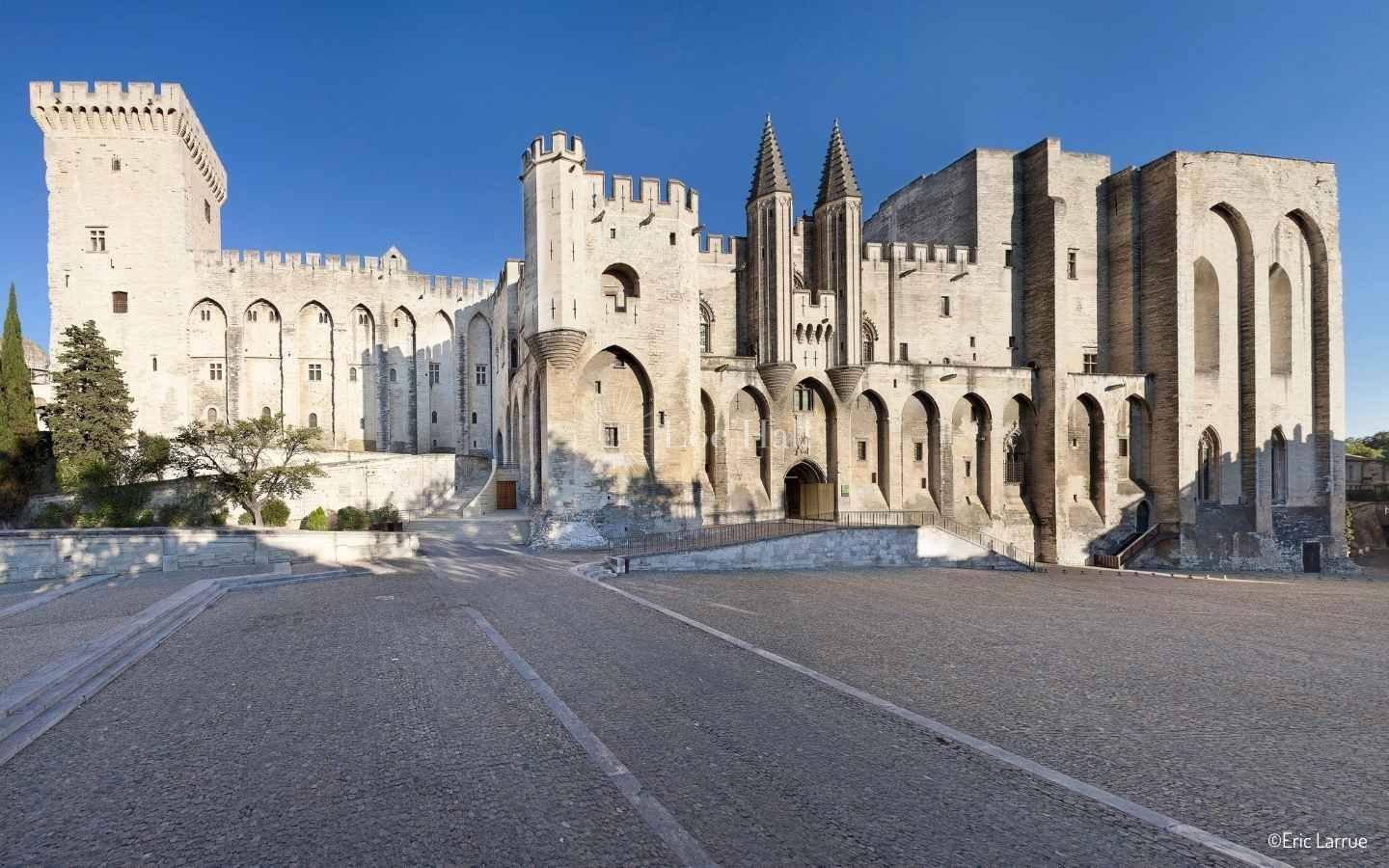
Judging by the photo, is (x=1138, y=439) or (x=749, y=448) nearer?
(x=749, y=448)

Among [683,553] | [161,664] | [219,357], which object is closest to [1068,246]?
[683,553]

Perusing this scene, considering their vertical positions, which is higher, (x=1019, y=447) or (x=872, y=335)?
(x=872, y=335)

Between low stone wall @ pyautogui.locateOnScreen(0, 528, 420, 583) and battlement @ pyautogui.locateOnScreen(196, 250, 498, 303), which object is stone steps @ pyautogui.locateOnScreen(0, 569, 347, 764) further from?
battlement @ pyautogui.locateOnScreen(196, 250, 498, 303)

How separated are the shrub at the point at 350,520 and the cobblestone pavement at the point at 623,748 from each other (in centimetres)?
1752

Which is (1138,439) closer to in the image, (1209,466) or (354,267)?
A: (1209,466)

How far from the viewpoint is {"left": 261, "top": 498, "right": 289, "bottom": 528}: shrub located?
87.4ft

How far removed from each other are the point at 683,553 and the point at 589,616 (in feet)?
25.2

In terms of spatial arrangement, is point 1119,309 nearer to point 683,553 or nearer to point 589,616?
point 683,553

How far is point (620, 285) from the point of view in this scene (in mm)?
26547

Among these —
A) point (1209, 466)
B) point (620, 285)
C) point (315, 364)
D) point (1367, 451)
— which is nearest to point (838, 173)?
point (620, 285)

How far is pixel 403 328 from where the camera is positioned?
4319 cm

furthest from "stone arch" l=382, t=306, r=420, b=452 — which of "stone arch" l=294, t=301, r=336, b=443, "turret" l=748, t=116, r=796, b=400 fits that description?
"turret" l=748, t=116, r=796, b=400

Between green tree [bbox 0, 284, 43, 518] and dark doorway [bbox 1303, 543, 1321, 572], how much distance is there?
188 feet

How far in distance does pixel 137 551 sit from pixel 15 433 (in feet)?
43.8
